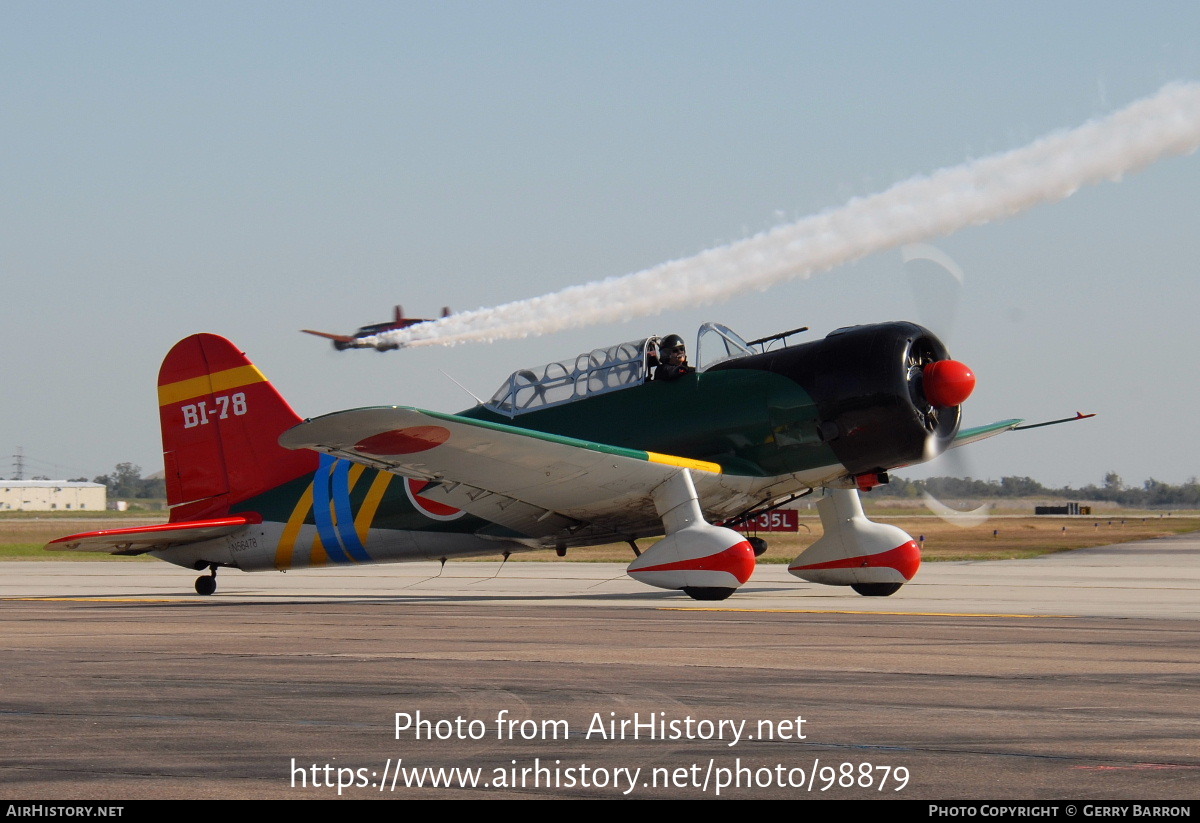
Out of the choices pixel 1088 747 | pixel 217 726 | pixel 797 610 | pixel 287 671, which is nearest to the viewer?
pixel 1088 747

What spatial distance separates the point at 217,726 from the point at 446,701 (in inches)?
48.3

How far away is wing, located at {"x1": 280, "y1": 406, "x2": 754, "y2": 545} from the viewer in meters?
12.4

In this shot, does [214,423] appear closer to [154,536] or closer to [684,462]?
[154,536]

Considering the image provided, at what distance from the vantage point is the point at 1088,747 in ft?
16.3

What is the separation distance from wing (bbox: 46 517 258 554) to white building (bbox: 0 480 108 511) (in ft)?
468

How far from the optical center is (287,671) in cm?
771

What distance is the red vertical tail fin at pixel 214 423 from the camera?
17328mm

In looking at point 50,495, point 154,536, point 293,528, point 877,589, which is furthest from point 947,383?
point 50,495

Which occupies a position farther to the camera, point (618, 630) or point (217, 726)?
point (618, 630)

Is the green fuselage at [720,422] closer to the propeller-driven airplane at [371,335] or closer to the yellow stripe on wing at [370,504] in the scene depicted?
the yellow stripe on wing at [370,504]

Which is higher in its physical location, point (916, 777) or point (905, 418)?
point (905, 418)

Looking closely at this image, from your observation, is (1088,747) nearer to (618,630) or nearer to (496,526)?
(618,630)
